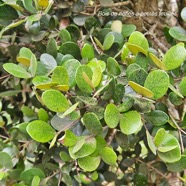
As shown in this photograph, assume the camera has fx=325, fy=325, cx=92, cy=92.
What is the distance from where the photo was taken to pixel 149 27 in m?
0.89

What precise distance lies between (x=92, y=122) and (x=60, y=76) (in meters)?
0.09

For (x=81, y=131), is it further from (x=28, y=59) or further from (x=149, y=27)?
(x=149, y=27)

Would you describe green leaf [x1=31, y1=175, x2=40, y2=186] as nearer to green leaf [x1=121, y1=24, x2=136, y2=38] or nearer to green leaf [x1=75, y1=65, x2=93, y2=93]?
green leaf [x1=75, y1=65, x2=93, y2=93]

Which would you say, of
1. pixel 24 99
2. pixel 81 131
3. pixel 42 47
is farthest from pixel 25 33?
pixel 81 131

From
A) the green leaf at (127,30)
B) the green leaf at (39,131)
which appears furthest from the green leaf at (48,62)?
the green leaf at (127,30)

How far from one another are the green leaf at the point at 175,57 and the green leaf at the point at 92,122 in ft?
0.48

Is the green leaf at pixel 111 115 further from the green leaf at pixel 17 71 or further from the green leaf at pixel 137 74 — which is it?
the green leaf at pixel 17 71

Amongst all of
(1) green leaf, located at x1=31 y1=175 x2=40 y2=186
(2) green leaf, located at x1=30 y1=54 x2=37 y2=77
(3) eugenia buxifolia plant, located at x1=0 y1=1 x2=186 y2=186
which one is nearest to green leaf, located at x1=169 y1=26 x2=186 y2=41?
(3) eugenia buxifolia plant, located at x1=0 y1=1 x2=186 y2=186

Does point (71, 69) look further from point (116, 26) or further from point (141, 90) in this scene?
point (116, 26)

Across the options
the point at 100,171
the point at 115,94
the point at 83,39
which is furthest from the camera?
the point at 100,171

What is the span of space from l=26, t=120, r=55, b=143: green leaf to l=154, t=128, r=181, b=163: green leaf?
0.60 ft

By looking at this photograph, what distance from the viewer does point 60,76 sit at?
498mm

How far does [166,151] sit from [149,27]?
46cm

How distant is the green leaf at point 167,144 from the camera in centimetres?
52
